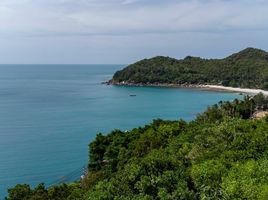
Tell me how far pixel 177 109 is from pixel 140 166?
64.5m

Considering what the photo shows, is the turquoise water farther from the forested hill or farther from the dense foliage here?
the forested hill

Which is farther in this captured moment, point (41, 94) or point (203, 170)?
point (41, 94)

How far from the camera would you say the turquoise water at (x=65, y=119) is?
4116cm

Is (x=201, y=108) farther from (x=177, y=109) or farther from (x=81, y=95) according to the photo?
(x=81, y=95)

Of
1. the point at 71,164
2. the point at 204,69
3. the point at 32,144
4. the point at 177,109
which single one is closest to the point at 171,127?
the point at 71,164

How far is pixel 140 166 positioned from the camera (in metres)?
18.0

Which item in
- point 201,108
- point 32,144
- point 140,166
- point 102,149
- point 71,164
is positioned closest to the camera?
point 140,166

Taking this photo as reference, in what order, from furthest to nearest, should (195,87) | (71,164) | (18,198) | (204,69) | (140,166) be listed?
(204,69), (195,87), (71,164), (18,198), (140,166)

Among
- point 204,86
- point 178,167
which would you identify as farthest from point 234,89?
point 178,167

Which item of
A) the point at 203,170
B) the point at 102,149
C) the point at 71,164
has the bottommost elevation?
the point at 71,164

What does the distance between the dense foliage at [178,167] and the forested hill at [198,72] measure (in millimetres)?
87817

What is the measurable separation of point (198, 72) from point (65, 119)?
78247 mm

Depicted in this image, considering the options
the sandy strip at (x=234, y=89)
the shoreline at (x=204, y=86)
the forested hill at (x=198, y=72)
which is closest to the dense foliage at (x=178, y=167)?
the sandy strip at (x=234, y=89)

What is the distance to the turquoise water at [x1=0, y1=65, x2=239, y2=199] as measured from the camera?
41.2 metres
